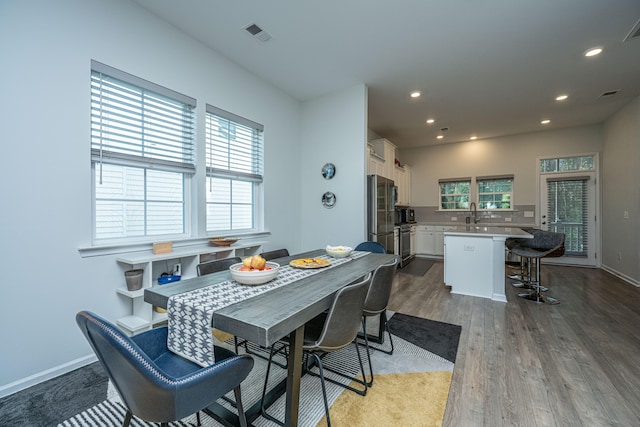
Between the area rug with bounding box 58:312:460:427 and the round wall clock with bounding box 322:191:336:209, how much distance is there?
2246mm

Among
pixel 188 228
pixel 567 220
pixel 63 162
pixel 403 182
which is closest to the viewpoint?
pixel 63 162

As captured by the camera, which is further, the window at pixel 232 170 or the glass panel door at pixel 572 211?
the glass panel door at pixel 572 211

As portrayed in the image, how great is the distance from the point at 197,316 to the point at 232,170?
8.08ft

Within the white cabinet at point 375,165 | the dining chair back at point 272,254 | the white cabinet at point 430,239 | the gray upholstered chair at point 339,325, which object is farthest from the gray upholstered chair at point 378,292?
the white cabinet at point 430,239

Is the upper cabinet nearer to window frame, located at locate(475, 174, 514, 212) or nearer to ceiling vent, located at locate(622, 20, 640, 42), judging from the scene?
window frame, located at locate(475, 174, 514, 212)

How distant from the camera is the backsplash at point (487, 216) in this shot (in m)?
6.27

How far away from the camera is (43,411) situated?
5.36ft

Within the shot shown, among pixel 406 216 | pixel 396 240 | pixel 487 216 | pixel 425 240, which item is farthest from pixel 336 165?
pixel 487 216

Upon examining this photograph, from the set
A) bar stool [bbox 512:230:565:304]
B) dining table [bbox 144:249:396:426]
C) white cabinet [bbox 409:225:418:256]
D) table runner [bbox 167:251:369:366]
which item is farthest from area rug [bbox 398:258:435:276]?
table runner [bbox 167:251:369:366]

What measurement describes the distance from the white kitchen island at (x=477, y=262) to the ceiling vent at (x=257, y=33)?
3558mm

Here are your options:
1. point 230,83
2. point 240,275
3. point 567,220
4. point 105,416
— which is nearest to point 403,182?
point 567,220

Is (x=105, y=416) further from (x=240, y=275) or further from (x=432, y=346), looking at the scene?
(x=432, y=346)

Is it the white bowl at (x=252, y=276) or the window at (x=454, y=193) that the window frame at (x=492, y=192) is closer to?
the window at (x=454, y=193)

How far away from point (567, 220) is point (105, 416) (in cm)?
816
